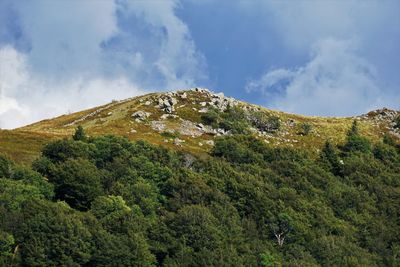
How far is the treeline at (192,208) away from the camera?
9656cm

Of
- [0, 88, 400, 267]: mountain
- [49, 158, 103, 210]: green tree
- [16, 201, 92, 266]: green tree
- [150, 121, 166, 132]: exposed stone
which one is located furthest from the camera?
[150, 121, 166, 132]: exposed stone

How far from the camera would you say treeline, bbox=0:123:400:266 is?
3802 inches

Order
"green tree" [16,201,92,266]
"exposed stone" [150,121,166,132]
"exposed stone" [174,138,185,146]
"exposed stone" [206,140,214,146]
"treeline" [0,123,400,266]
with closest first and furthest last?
"green tree" [16,201,92,266]
"treeline" [0,123,400,266]
"exposed stone" [174,138,185,146]
"exposed stone" [206,140,214,146]
"exposed stone" [150,121,166,132]

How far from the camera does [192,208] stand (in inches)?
4528

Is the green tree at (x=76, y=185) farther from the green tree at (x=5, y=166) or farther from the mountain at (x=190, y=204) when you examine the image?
the green tree at (x=5, y=166)

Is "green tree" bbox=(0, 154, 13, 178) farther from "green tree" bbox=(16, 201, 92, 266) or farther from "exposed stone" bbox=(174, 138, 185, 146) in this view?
"exposed stone" bbox=(174, 138, 185, 146)

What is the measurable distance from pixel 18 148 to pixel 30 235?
64.9m

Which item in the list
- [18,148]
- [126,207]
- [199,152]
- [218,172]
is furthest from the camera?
[199,152]

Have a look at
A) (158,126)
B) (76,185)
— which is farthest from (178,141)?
(76,185)

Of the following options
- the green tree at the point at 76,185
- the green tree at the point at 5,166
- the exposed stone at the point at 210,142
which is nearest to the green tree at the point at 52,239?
the green tree at the point at 76,185

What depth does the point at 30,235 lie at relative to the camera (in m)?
93.6

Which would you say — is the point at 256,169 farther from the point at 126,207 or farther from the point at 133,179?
the point at 126,207

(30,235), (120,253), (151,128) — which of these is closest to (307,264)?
(120,253)

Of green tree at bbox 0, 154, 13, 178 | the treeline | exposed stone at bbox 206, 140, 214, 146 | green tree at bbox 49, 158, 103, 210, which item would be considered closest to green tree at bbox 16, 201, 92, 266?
the treeline
